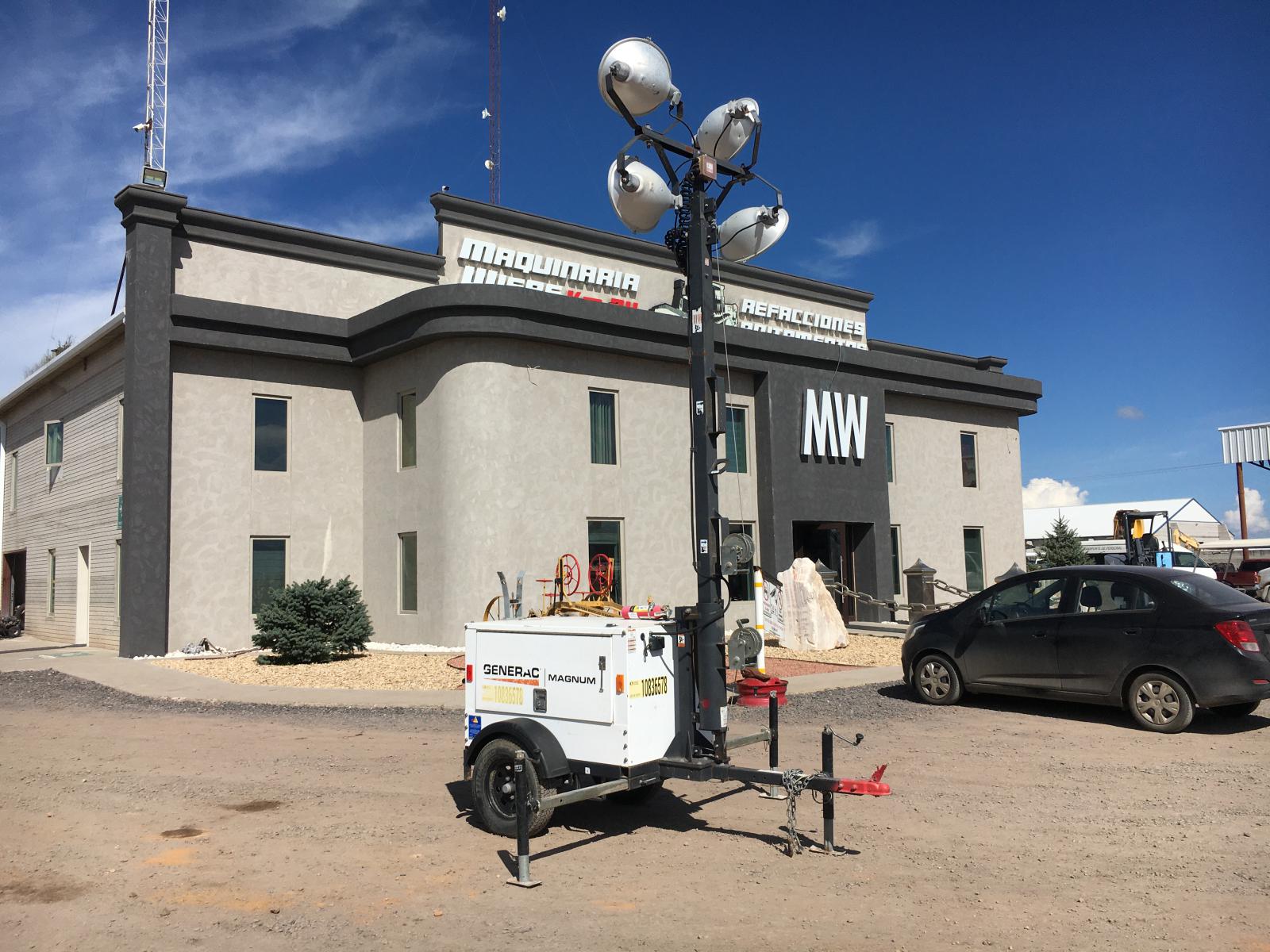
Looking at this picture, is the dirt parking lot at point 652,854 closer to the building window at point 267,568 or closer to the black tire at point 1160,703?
the black tire at point 1160,703

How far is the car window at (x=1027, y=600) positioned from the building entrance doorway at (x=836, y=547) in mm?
12605

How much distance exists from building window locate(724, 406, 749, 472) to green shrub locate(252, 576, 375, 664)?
9501 millimetres

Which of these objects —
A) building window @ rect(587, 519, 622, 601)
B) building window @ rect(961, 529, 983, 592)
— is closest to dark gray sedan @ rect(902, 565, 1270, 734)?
building window @ rect(587, 519, 622, 601)

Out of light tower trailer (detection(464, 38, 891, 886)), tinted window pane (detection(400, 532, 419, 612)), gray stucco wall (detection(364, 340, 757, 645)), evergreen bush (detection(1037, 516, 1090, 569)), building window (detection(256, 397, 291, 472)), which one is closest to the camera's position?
light tower trailer (detection(464, 38, 891, 886))

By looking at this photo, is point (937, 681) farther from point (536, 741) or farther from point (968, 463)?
point (968, 463)

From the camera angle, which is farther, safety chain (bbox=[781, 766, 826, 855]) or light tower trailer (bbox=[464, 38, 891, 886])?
light tower trailer (bbox=[464, 38, 891, 886])

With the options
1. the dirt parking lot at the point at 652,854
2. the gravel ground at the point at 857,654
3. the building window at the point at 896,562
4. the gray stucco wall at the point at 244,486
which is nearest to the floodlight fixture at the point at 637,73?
the dirt parking lot at the point at 652,854

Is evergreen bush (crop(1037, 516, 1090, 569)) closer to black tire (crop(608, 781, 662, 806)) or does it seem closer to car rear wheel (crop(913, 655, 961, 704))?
car rear wheel (crop(913, 655, 961, 704))

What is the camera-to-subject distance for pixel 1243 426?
192ft

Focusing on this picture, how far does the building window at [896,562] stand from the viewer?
25906mm

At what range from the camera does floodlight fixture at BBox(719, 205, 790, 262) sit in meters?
8.28

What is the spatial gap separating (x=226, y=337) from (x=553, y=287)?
25.8 feet

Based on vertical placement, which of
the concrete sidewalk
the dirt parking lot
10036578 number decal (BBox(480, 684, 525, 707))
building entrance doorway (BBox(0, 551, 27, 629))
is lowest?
the dirt parking lot

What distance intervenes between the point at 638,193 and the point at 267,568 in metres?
15.4
